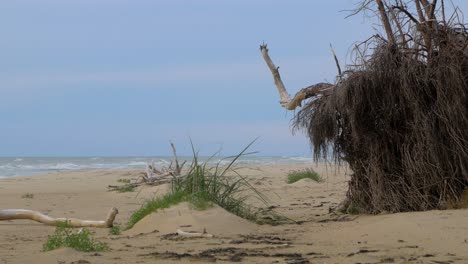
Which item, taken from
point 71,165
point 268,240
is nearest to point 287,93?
point 268,240

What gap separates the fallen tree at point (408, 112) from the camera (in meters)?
9.18

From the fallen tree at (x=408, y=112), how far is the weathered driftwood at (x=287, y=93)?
0.46 m

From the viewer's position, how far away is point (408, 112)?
31.2 feet

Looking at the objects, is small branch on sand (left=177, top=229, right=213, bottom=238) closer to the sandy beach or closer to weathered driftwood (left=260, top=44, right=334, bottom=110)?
the sandy beach

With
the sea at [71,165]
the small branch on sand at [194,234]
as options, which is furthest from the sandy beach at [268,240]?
the sea at [71,165]

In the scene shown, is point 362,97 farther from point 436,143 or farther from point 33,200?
point 33,200

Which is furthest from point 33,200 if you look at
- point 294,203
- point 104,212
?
point 294,203

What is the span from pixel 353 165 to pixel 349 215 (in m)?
0.76

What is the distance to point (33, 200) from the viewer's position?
15.0 metres

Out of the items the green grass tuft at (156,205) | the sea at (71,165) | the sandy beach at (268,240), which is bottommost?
the sandy beach at (268,240)

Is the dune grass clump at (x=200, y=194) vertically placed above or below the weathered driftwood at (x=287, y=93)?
below

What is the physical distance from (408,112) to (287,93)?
2703 mm

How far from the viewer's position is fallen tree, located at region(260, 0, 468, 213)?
30.1 feet

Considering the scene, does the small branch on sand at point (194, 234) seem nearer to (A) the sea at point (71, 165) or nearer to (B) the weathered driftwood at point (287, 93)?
(B) the weathered driftwood at point (287, 93)
